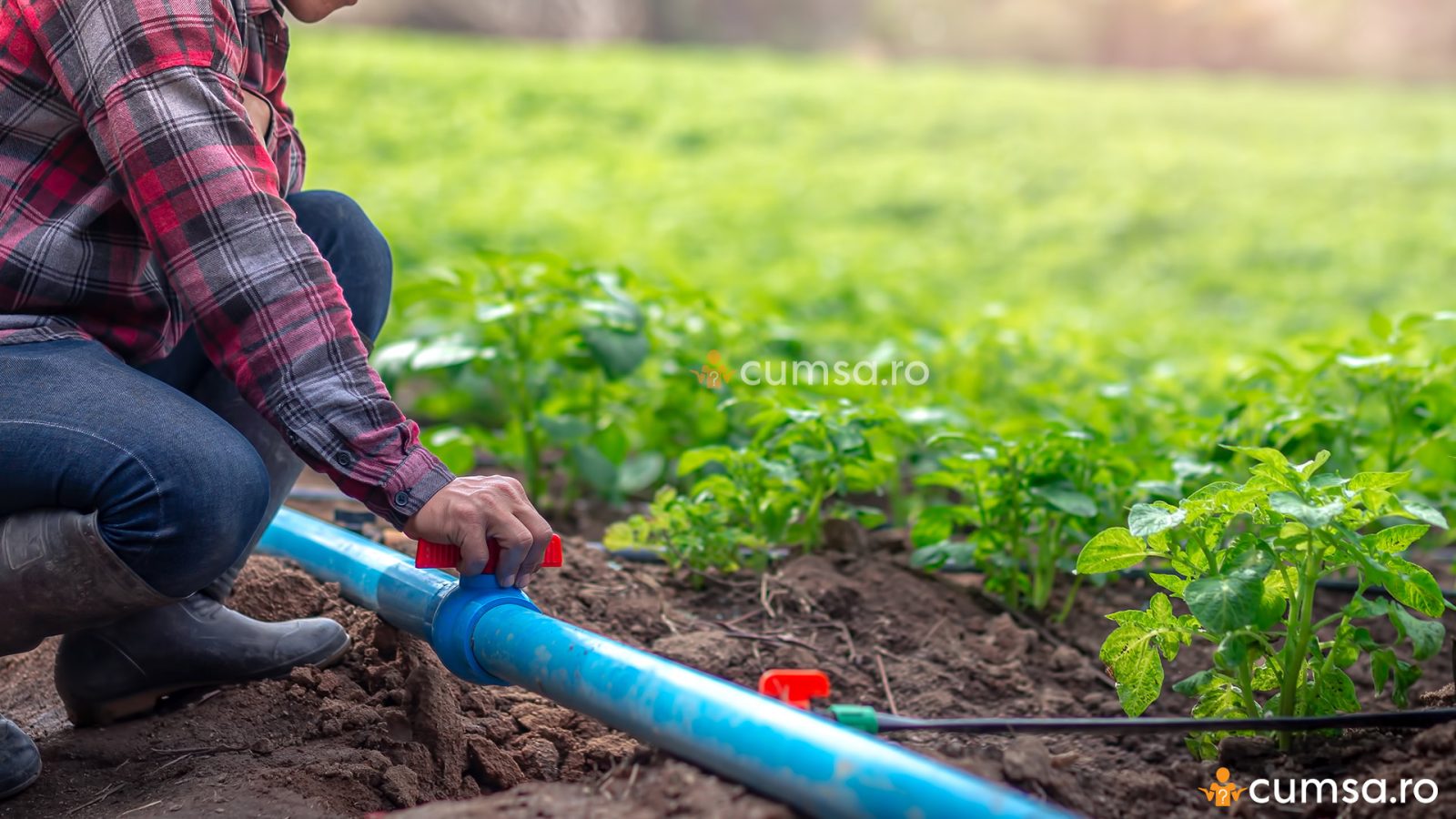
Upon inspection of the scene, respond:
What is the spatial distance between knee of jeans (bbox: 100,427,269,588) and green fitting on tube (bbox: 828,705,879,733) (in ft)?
2.39

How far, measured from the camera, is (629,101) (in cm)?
1213

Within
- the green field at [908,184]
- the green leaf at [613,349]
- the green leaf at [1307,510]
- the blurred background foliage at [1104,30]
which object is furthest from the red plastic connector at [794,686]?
the blurred background foliage at [1104,30]

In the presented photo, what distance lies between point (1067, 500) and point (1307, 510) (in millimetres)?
626

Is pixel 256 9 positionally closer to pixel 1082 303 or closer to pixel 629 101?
pixel 1082 303

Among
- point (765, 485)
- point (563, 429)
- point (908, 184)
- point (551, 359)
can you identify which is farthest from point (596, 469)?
point (908, 184)

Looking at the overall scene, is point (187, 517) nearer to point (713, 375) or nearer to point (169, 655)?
point (169, 655)

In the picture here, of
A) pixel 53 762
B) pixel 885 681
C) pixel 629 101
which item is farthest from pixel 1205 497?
pixel 629 101

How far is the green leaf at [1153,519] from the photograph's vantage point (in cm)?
142

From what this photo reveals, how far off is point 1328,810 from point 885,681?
25.6 inches

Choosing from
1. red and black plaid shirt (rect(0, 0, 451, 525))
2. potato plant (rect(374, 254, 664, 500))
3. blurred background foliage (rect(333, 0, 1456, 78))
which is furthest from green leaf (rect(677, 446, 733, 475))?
blurred background foliage (rect(333, 0, 1456, 78))

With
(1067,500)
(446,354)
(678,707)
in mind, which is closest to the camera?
(678,707)

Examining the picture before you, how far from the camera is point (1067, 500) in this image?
196cm

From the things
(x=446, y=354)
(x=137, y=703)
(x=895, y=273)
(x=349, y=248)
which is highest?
(x=349, y=248)

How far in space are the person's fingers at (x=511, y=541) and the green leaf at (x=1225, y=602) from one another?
75 centimetres
